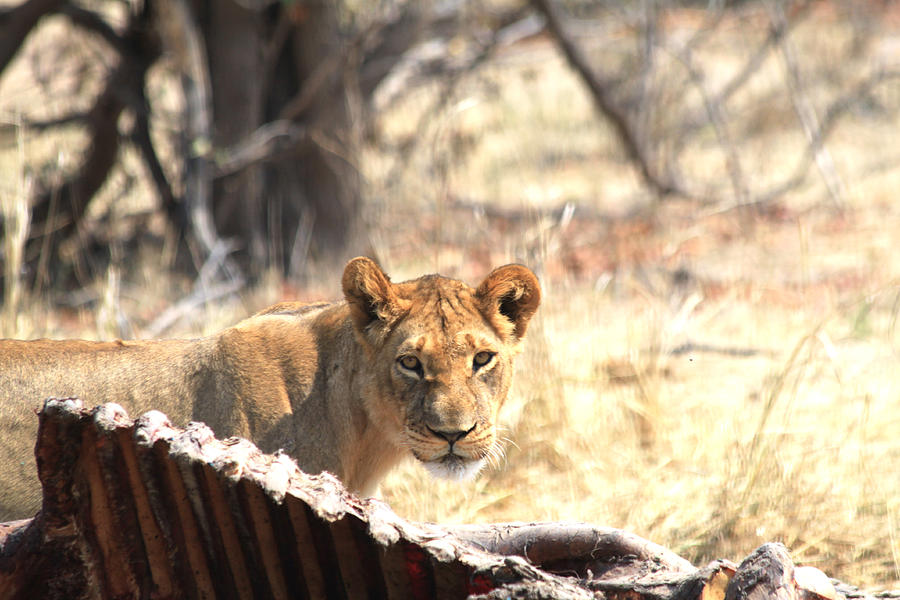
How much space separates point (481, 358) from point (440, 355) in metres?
0.18

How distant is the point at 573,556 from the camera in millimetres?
2402

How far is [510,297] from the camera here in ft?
12.2

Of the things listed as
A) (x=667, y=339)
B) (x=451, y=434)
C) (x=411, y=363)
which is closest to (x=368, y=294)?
(x=411, y=363)

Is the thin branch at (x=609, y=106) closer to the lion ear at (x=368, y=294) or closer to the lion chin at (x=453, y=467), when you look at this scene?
the lion ear at (x=368, y=294)

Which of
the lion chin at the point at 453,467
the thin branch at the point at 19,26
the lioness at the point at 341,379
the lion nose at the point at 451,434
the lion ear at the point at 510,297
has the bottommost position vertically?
the lion chin at the point at 453,467

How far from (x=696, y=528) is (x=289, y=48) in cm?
600

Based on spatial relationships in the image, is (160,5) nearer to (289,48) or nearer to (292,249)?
(289,48)

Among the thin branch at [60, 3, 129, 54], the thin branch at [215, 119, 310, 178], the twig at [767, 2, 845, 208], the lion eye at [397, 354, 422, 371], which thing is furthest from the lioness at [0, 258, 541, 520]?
the twig at [767, 2, 845, 208]

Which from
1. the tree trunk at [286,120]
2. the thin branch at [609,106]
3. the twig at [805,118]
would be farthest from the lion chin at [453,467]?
the twig at [805,118]

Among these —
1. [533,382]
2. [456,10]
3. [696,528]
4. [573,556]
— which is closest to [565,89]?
[456,10]

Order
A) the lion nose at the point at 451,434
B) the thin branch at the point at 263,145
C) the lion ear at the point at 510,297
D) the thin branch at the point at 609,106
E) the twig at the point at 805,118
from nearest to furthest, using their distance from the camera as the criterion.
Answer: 1. the lion nose at the point at 451,434
2. the lion ear at the point at 510,297
3. the thin branch at the point at 263,145
4. the thin branch at the point at 609,106
5. the twig at the point at 805,118

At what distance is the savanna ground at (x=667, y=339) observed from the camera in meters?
4.09

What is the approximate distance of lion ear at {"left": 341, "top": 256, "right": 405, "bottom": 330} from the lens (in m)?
3.50

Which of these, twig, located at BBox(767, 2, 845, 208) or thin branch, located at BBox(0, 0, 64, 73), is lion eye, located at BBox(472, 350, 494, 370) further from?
twig, located at BBox(767, 2, 845, 208)
